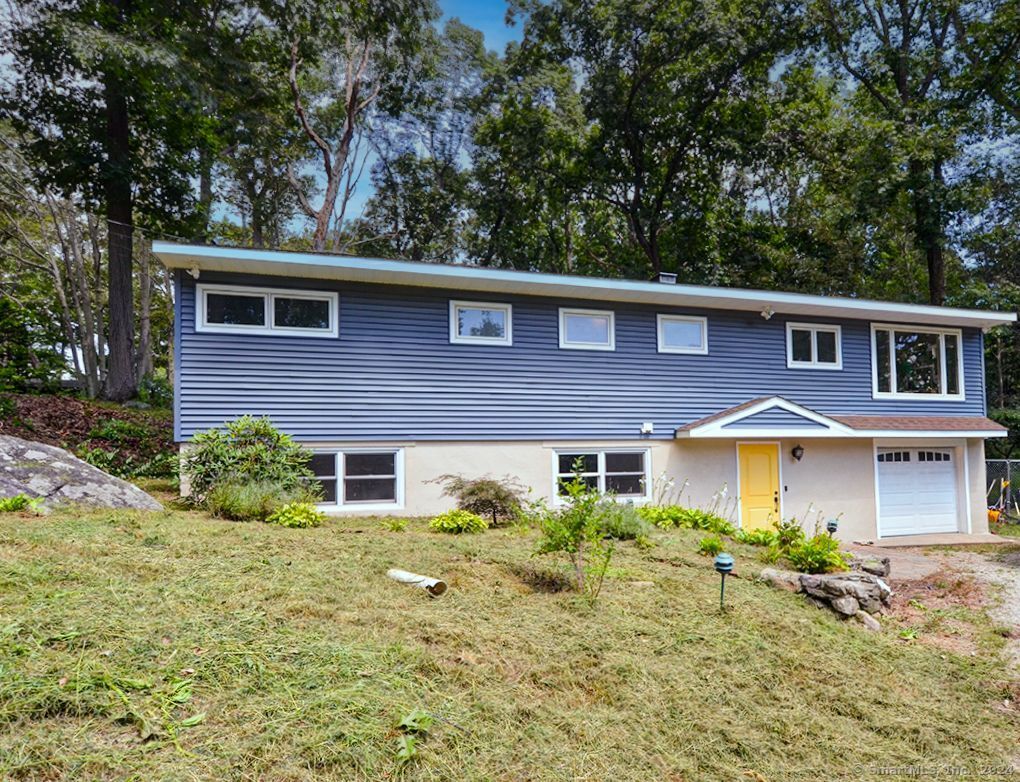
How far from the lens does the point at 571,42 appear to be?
65.0ft

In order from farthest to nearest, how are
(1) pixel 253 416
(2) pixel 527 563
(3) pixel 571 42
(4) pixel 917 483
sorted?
1. (3) pixel 571 42
2. (4) pixel 917 483
3. (1) pixel 253 416
4. (2) pixel 527 563

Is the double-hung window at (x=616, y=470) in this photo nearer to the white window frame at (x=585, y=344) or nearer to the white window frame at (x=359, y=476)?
the white window frame at (x=585, y=344)

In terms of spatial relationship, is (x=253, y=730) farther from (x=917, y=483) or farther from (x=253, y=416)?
(x=917, y=483)

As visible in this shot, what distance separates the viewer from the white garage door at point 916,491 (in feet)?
41.6

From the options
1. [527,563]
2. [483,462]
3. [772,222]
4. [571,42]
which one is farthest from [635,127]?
[527,563]

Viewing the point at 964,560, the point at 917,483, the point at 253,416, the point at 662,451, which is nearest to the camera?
the point at 253,416

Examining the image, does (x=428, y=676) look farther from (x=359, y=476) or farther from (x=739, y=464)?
(x=739, y=464)

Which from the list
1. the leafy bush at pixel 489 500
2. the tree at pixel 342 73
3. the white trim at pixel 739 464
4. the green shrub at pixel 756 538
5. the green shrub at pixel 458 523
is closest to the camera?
the green shrub at pixel 458 523

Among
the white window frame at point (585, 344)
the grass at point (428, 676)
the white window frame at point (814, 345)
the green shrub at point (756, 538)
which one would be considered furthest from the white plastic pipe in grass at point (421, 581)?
the white window frame at point (814, 345)

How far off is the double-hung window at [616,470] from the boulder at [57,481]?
6332 millimetres

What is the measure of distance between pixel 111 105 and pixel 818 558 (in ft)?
57.4

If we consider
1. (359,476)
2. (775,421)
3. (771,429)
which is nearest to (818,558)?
(771,429)

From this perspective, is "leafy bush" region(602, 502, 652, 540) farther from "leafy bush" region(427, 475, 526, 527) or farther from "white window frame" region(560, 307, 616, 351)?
"white window frame" region(560, 307, 616, 351)

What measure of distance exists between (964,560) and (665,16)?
1602 centimetres
